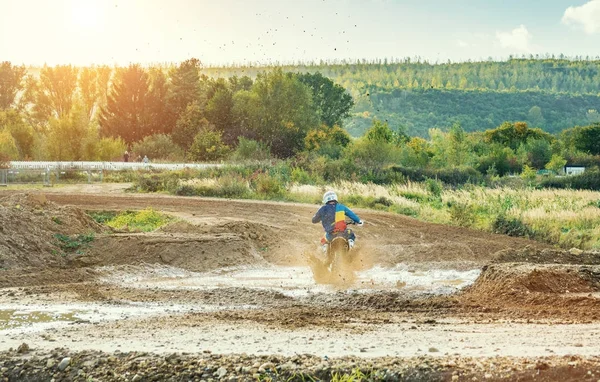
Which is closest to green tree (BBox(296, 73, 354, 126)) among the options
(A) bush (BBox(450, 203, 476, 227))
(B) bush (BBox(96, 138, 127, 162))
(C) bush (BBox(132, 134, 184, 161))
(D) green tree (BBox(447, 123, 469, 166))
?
(C) bush (BBox(132, 134, 184, 161))

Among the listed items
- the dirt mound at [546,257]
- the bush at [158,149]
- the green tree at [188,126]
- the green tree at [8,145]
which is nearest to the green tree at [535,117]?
the green tree at [188,126]

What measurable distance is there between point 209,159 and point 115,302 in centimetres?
6073

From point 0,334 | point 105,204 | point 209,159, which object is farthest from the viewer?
point 209,159

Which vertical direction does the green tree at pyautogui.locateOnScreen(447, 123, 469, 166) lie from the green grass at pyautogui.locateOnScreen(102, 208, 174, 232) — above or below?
below

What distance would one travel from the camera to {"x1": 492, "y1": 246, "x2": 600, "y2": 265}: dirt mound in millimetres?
19891

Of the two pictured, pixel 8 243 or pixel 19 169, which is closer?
pixel 8 243

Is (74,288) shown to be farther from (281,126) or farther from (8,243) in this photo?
(281,126)

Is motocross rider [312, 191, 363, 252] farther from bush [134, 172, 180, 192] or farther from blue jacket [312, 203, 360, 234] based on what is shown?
bush [134, 172, 180, 192]

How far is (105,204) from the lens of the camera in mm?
36469

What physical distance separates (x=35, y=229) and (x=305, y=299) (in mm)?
9563

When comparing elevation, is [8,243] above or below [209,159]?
above

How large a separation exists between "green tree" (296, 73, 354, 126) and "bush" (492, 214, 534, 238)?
86403 mm

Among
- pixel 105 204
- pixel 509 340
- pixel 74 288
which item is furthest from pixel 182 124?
pixel 509 340

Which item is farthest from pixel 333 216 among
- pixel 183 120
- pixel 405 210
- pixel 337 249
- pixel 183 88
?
pixel 183 88
